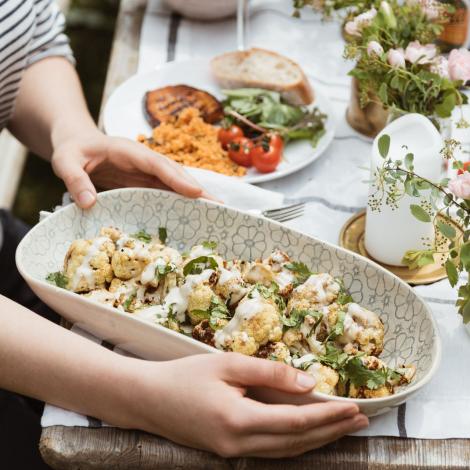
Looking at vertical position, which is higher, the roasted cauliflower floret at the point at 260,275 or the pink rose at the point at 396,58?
the pink rose at the point at 396,58

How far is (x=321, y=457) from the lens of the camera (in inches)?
37.9

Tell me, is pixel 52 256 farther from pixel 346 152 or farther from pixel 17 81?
pixel 346 152

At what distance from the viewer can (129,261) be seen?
1.10m

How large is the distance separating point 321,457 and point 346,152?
81cm

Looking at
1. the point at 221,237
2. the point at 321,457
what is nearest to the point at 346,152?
the point at 221,237

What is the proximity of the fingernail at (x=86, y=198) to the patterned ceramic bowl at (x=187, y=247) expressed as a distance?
0.02 meters

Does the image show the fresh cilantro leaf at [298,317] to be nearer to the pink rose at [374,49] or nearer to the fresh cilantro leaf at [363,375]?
the fresh cilantro leaf at [363,375]

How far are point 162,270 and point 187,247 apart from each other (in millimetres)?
197

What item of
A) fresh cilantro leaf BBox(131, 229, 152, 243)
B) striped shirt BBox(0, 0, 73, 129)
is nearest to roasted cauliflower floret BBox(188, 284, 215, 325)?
fresh cilantro leaf BBox(131, 229, 152, 243)

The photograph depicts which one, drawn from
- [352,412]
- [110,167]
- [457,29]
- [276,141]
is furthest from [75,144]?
[457,29]

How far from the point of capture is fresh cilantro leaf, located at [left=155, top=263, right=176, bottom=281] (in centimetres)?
109

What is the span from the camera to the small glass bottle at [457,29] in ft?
5.63

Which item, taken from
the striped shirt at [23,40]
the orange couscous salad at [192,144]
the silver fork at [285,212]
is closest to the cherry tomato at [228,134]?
the orange couscous salad at [192,144]

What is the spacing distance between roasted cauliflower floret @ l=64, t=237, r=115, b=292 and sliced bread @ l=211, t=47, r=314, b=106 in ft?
2.41
